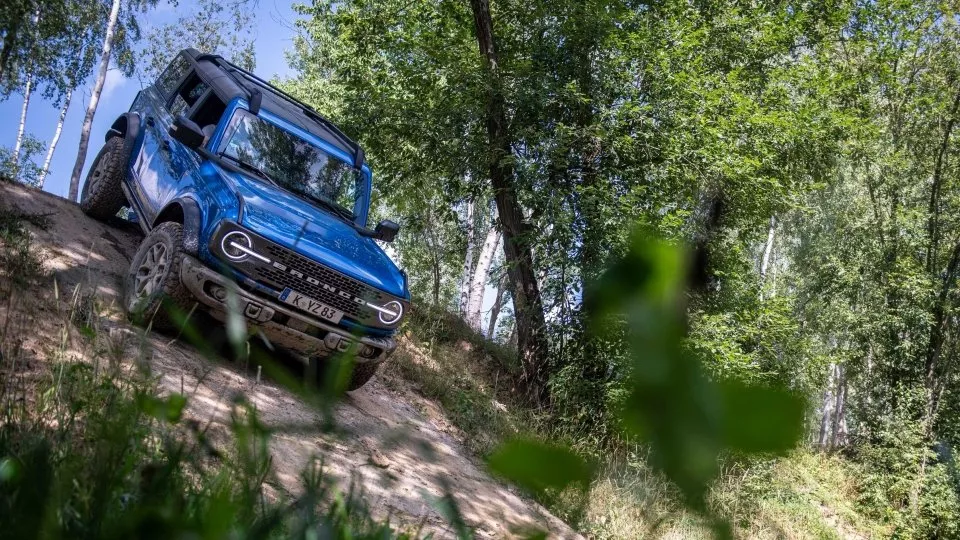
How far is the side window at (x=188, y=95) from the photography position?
23.1 ft

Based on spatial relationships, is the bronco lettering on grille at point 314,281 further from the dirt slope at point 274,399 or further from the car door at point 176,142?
the car door at point 176,142

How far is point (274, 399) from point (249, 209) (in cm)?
148

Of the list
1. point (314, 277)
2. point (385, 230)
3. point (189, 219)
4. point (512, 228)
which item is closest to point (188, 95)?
point (189, 219)

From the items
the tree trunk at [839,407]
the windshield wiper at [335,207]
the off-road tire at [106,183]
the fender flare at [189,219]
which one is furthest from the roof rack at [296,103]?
the tree trunk at [839,407]

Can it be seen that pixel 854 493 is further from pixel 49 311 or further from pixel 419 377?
pixel 49 311

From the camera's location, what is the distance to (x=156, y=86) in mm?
7980

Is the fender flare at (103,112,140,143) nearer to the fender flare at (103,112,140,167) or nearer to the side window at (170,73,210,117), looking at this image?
the fender flare at (103,112,140,167)

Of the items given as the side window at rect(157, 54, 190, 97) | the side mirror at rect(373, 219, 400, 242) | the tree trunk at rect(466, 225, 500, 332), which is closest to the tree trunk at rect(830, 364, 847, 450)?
the tree trunk at rect(466, 225, 500, 332)

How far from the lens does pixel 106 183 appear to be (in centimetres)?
752

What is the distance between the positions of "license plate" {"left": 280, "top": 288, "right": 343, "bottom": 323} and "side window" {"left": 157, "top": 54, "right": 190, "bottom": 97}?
338 cm

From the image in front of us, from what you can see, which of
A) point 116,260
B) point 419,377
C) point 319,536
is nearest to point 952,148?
point 419,377

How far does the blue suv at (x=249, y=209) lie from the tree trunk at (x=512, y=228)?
3.29 meters

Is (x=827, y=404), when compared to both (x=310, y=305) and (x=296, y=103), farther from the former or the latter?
(x=310, y=305)

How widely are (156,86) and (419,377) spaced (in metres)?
4.61
